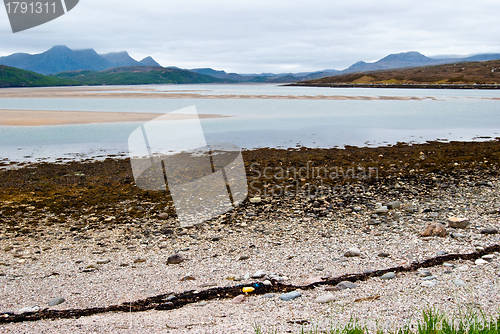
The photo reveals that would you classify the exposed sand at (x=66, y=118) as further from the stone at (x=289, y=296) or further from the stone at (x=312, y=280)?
the stone at (x=289, y=296)

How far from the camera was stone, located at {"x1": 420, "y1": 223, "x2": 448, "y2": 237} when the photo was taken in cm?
882

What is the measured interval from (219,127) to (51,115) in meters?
21.9

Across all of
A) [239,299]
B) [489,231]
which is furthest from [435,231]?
[239,299]

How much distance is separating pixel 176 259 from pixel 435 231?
637 cm

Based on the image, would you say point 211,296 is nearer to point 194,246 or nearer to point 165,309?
point 165,309

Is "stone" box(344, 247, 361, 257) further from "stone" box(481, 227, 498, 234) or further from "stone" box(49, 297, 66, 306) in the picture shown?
"stone" box(49, 297, 66, 306)

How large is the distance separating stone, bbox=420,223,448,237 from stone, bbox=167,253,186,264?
594 cm

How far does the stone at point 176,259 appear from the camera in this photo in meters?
7.98

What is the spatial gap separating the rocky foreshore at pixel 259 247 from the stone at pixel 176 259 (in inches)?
1.0

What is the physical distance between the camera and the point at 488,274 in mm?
6625

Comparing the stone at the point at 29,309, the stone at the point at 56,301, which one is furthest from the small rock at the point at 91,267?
the stone at the point at 29,309

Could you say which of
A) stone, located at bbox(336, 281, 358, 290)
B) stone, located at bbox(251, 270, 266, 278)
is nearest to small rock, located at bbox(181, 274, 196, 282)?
stone, located at bbox(251, 270, 266, 278)

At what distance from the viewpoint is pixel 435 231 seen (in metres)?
8.89

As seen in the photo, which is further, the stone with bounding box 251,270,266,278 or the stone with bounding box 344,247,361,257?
the stone with bounding box 344,247,361,257
